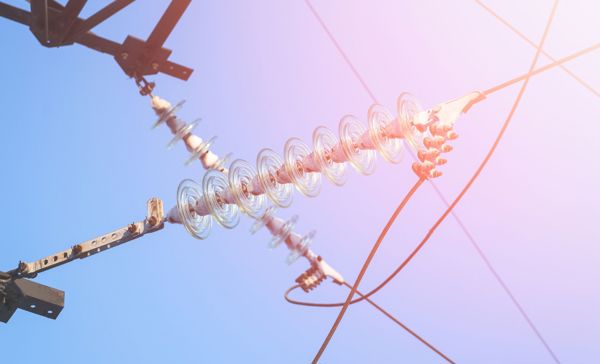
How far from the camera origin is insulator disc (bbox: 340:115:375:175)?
237 inches

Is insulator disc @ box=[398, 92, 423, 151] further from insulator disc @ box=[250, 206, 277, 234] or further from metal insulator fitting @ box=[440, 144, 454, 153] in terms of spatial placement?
insulator disc @ box=[250, 206, 277, 234]

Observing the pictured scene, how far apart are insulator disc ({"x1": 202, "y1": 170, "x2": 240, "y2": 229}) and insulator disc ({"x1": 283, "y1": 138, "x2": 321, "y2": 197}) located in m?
0.63

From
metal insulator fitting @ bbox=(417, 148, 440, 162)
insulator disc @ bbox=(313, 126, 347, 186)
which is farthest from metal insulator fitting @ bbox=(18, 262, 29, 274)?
metal insulator fitting @ bbox=(417, 148, 440, 162)

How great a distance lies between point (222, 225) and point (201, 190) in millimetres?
388

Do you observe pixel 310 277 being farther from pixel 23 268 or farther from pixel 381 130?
pixel 23 268

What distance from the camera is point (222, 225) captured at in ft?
21.1

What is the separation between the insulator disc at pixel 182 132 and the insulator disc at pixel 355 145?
1.90m

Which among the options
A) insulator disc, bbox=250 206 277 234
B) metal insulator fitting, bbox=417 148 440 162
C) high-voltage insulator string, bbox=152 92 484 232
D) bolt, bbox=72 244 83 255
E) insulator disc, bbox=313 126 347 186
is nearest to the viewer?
metal insulator fitting, bbox=417 148 440 162

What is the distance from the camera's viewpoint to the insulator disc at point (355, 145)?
602 cm

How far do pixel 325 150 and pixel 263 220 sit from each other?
1.03m

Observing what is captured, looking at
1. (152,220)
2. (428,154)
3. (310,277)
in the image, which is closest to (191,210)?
(152,220)

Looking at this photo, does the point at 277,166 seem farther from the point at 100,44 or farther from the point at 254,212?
the point at 100,44

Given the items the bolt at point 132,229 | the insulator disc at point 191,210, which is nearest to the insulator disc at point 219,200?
the insulator disc at point 191,210

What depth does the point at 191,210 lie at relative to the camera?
649cm
